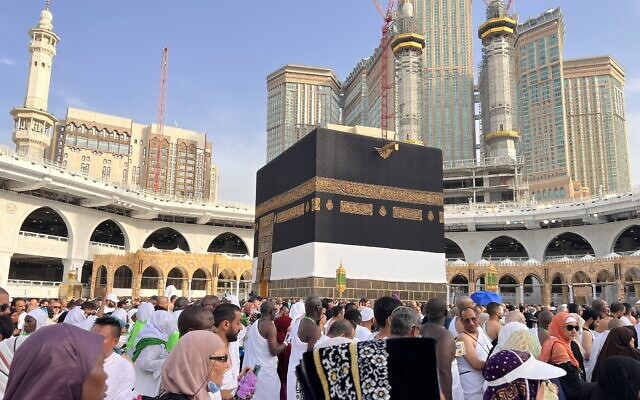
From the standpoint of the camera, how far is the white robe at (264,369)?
475cm

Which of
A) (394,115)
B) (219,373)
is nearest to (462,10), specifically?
(394,115)

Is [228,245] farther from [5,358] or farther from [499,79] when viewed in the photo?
[5,358]

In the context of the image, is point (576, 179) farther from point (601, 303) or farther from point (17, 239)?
point (601, 303)

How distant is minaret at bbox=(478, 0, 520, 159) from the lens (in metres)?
48.8

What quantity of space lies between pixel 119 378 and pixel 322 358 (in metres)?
1.49

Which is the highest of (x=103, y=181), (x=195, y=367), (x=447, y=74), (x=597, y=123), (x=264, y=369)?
(x=447, y=74)

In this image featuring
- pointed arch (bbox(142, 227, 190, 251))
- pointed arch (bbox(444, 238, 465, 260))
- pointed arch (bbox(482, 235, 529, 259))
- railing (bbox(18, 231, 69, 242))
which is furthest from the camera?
pointed arch (bbox(482, 235, 529, 259))

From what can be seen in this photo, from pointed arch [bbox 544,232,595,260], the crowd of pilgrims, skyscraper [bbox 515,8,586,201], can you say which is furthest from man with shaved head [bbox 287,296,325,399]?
skyscraper [bbox 515,8,586,201]

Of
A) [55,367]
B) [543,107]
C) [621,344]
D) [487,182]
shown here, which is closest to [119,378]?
[55,367]

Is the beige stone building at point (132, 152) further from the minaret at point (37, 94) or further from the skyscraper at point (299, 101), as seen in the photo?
the skyscraper at point (299, 101)

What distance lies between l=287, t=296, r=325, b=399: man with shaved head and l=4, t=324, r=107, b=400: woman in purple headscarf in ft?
8.46

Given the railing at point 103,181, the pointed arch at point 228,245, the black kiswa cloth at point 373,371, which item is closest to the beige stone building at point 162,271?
the railing at point 103,181

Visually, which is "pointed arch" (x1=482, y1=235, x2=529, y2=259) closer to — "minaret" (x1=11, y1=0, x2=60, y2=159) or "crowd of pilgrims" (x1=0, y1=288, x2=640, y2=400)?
"minaret" (x1=11, y1=0, x2=60, y2=159)

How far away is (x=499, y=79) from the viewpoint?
49.0 metres
